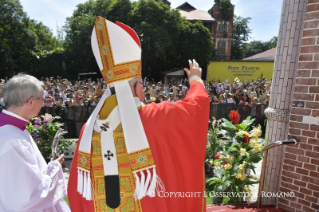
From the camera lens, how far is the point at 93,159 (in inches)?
65.8

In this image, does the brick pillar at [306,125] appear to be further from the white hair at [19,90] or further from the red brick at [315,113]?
the white hair at [19,90]

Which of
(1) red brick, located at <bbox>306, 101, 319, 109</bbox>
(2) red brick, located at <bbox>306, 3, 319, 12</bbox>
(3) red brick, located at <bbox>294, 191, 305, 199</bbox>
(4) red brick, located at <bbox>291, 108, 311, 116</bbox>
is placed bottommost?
(3) red brick, located at <bbox>294, 191, 305, 199</bbox>

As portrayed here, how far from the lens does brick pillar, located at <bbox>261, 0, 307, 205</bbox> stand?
2623 mm

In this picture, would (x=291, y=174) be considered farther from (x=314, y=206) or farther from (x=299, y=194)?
(x=314, y=206)

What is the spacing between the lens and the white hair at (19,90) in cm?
174

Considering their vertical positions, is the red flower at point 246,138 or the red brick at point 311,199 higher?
the red flower at point 246,138

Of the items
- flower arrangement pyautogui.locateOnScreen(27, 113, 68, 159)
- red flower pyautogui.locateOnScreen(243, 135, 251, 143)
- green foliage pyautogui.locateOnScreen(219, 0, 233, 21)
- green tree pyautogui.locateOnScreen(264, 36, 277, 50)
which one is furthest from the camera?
green tree pyautogui.locateOnScreen(264, 36, 277, 50)

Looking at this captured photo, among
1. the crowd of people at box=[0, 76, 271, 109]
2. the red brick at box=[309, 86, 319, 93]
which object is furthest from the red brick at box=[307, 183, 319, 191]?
the crowd of people at box=[0, 76, 271, 109]

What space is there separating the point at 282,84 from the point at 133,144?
2.15 m

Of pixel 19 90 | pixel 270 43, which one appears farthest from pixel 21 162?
pixel 270 43

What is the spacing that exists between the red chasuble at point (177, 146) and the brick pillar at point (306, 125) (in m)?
1.55

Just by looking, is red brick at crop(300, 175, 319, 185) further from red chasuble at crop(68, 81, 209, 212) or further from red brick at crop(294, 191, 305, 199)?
red chasuble at crop(68, 81, 209, 212)

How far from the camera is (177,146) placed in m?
1.60

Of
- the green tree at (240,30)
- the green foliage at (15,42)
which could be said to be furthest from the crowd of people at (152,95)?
the green tree at (240,30)
